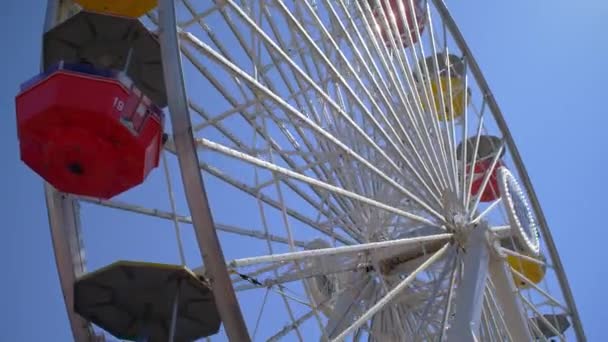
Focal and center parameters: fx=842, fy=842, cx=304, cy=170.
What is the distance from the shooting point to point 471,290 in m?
10.9

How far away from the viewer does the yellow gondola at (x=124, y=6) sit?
11.4 meters

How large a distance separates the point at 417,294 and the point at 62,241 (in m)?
5.23

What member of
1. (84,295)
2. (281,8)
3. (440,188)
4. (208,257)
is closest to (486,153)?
(440,188)

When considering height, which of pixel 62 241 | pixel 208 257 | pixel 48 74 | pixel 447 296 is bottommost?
pixel 447 296

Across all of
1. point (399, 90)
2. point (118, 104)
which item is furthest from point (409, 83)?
point (118, 104)

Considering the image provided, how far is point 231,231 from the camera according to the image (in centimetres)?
1135

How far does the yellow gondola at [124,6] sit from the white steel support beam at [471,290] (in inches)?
218

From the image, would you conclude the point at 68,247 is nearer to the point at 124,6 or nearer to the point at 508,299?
→ the point at 124,6

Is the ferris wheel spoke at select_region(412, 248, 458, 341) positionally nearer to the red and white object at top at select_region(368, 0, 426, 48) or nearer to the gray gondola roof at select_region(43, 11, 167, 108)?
the red and white object at top at select_region(368, 0, 426, 48)

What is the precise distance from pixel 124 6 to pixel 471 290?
599 cm

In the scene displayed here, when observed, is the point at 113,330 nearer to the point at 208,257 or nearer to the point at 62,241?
the point at 62,241

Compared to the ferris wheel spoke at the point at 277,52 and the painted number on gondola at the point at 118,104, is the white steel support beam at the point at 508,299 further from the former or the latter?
the painted number on gondola at the point at 118,104

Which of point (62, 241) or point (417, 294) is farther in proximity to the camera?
point (417, 294)

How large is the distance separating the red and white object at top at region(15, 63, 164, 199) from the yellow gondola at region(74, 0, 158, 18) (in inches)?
83.5
